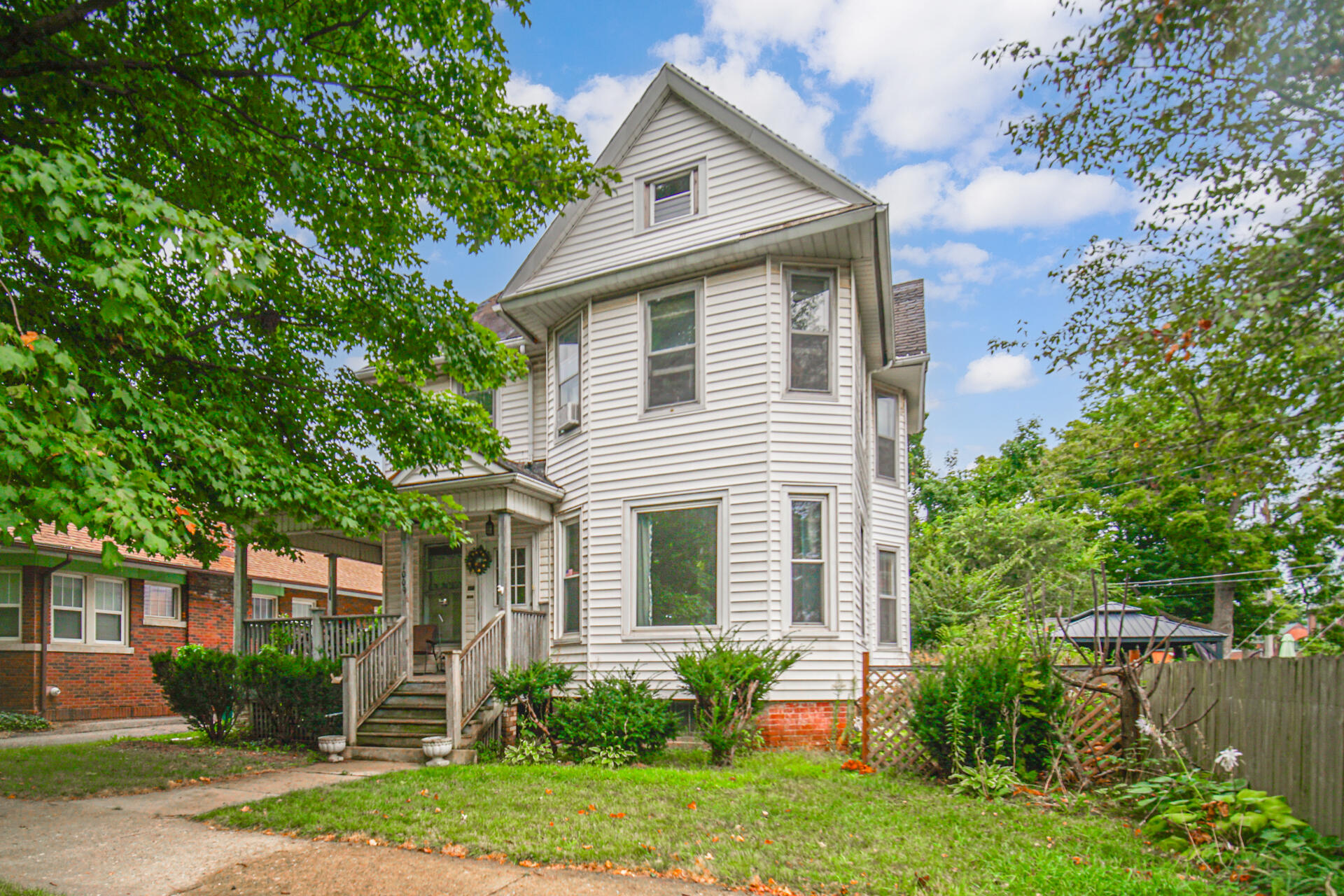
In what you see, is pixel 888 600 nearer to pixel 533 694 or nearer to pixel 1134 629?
pixel 1134 629

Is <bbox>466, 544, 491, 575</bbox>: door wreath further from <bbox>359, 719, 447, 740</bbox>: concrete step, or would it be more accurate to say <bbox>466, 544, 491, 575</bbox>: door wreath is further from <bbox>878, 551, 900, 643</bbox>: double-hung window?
<bbox>878, 551, 900, 643</bbox>: double-hung window

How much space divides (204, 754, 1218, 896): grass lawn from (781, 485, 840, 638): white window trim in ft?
8.10

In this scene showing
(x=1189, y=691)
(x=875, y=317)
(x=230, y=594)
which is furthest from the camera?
(x=230, y=594)

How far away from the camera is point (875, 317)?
13109 mm

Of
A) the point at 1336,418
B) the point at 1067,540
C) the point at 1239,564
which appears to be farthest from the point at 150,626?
the point at 1239,564

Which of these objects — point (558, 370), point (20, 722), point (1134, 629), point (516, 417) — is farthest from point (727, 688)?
point (20, 722)

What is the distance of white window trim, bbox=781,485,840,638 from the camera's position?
1094 cm

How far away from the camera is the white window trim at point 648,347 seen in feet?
38.7

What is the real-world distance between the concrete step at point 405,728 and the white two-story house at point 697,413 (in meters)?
1.76

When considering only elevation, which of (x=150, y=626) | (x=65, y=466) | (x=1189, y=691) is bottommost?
(x=150, y=626)

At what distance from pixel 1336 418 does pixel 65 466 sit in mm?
8490

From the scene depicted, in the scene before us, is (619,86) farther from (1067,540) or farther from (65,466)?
(1067,540)

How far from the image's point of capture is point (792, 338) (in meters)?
11.6

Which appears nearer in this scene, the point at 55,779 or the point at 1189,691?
the point at 1189,691
